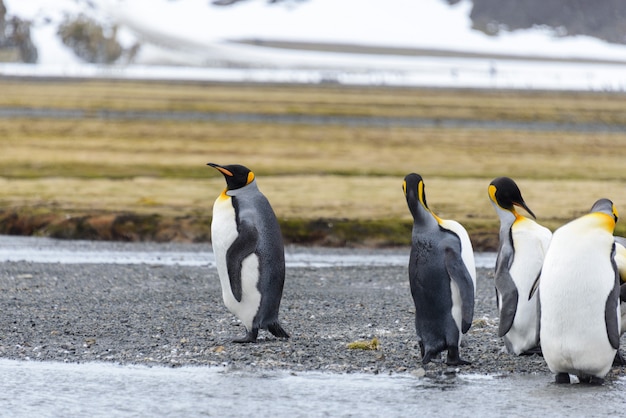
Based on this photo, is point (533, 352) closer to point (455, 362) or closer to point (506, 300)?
point (506, 300)

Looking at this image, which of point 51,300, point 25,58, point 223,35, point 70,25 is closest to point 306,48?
point 223,35

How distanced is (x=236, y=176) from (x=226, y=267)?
60 centimetres

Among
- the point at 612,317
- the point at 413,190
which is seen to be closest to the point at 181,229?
the point at 413,190

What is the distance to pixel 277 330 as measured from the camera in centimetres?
737

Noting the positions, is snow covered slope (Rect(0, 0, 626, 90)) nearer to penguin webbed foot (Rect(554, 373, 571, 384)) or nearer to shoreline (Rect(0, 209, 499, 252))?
shoreline (Rect(0, 209, 499, 252))

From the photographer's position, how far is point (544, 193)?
18297 mm

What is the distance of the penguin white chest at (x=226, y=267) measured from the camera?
287 inches

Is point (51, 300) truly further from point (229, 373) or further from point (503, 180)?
point (503, 180)

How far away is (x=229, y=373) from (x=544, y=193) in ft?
41.4

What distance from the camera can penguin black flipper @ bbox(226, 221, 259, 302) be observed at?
7246mm

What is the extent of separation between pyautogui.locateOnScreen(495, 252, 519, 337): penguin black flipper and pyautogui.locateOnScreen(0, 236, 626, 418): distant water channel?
0.38 meters

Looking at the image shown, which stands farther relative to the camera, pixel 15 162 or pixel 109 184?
pixel 15 162

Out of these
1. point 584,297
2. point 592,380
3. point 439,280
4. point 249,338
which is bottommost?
point 249,338

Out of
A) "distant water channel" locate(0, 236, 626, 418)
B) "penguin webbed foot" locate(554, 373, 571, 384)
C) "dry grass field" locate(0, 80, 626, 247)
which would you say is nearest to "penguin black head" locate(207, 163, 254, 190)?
"distant water channel" locate(0, 236, 626, 418)
